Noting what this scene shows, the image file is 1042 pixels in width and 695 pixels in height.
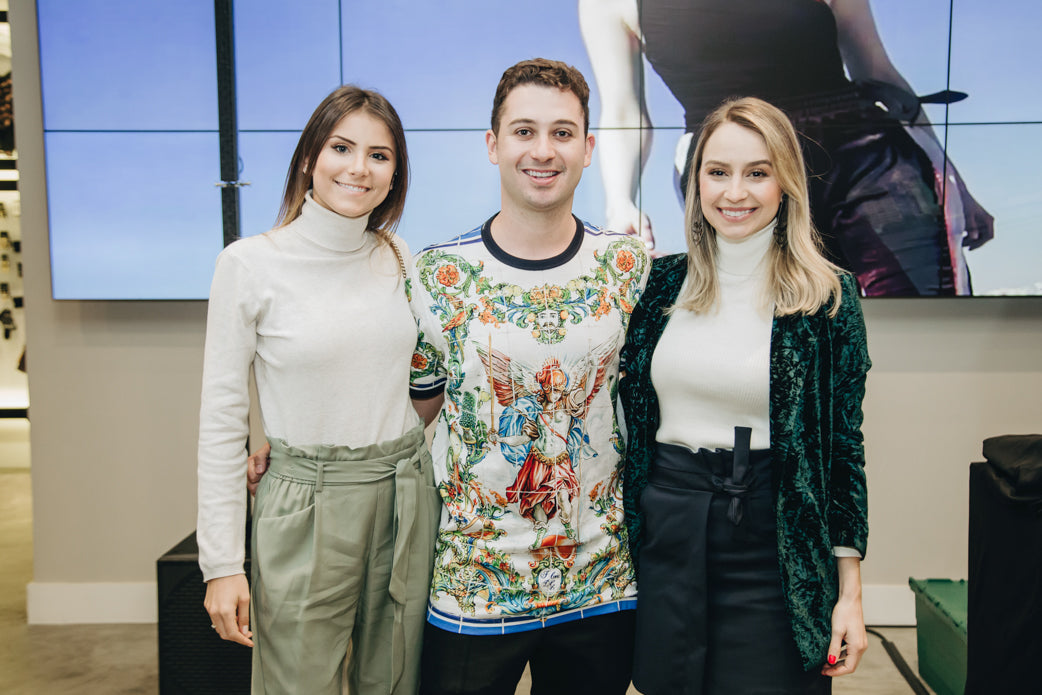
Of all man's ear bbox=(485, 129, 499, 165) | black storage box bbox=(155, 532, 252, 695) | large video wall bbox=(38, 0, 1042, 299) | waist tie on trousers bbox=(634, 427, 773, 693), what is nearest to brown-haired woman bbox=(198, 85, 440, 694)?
man's ear bbox=(485, 129, 499, 165)

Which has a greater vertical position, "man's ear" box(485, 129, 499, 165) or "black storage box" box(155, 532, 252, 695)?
"man's ear" box(485, 129, 499, 165)

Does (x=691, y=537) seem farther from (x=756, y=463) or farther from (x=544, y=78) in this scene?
(x=544, y=78)

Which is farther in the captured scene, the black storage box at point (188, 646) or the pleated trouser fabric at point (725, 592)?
the black storage box at point (188, 646)

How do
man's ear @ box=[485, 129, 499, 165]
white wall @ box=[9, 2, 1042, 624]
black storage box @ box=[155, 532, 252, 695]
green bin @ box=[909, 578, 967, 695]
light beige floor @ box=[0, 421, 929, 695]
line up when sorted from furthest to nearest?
1. white wall @ box=[9, 2, 1042, 624]
2. light beige floor @ box=[0, 421, 929, 695]
3. green bin @ box=[909, 578, 967, 695]
4. black storage box @ box=[155, 532, 252, 695]
5. man's ear @ box=[485, 129, 499, 165]

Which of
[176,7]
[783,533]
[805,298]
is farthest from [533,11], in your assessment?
[783,533]

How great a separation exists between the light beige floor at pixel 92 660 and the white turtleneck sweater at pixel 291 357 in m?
1.69

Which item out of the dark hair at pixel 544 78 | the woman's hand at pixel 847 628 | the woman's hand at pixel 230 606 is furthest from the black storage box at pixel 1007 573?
the woman's hand at pixel 230 606

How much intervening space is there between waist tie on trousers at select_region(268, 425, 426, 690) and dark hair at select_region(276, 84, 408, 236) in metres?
0.50

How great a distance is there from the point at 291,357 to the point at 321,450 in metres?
0.20

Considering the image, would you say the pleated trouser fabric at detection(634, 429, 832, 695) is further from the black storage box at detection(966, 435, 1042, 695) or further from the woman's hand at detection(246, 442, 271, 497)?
the woman's hand at detection(246, 442, 271, 497)

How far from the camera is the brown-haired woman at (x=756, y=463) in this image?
1419mm

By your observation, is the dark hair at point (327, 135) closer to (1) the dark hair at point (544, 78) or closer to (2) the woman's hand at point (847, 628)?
(1) the dark hair at point (544, 78)

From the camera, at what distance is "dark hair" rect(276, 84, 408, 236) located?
158 centimetres

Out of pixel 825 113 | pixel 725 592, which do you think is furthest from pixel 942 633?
pixel 825 113
